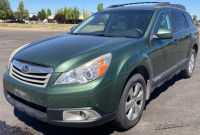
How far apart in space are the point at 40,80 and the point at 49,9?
108755 millimetres

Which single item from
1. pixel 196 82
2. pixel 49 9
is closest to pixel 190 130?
pixel 196 82

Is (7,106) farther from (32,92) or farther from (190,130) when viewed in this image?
(190,130)

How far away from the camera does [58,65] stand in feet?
7.79

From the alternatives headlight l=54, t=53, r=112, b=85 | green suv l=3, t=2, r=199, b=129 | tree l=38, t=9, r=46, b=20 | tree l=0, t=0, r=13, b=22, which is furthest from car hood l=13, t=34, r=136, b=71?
tree l=38, t=9, r=46, b=20

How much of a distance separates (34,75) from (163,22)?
2.65 meters

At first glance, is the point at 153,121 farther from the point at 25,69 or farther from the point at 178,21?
the point at 178,21

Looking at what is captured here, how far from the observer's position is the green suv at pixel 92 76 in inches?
90.4

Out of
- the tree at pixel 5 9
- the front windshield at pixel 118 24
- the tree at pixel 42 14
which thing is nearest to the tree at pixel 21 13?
the tree at pixel 5 9

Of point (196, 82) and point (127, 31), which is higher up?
point (127, 31)

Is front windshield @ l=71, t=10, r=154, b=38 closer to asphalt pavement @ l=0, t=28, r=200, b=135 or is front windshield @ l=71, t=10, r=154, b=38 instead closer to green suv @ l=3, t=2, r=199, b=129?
green suv @ l=3, t=2, r=199, b=129

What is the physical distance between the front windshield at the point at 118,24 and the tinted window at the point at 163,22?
193 mm

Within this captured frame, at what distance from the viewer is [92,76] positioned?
2.32 metres

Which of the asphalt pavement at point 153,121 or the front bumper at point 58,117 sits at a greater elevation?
the front bumper at point 58,117

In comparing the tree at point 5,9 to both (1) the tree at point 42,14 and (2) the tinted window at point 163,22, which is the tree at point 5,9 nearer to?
(1) the tree at point 42,14
